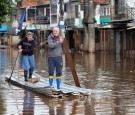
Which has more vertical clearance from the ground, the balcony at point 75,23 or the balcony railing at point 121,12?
the balcony railing at point 121,12

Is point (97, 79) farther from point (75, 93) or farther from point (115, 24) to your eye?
point (115, 24)

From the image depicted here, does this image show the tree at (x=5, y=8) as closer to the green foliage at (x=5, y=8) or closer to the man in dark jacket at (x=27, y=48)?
the green foliage at (x=5, y=8)

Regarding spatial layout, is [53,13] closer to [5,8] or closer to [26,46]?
[26,46]

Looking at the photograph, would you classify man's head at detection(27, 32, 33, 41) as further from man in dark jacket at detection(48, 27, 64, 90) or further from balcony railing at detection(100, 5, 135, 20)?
balcony railing at detection(100, 5, 135, 20)

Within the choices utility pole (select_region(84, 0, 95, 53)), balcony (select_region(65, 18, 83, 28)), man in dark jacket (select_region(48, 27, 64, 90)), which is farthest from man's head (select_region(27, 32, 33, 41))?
balcony (select_region(65, 18, 83, 28))

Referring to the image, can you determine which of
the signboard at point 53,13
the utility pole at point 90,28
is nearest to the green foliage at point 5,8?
the utility pole at point 90,28

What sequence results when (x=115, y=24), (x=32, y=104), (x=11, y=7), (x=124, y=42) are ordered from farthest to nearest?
1. (x=124, y=42)
2. (x=115, y=24)
3. (x=11, y=7)
4. (x=32, y=104)

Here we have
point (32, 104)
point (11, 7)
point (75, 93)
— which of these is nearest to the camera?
point (32, 104)

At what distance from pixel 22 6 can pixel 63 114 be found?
67178 mm

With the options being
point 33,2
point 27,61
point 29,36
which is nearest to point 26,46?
point 29,36

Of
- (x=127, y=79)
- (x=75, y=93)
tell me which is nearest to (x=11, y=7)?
(x=75, y=93)

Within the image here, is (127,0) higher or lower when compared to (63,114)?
higher

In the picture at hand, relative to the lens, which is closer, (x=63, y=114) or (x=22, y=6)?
(x=63, y=114)

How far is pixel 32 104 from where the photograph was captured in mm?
10414
